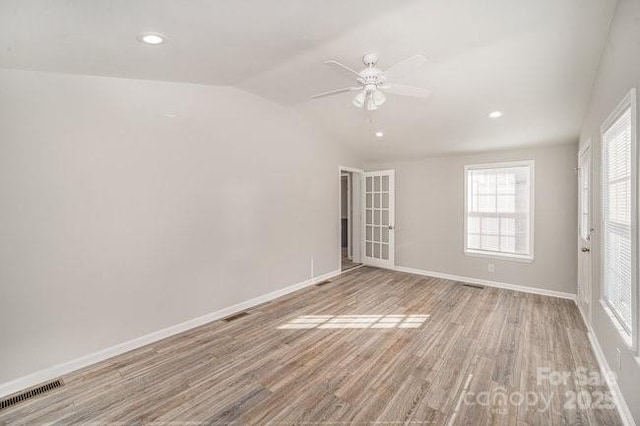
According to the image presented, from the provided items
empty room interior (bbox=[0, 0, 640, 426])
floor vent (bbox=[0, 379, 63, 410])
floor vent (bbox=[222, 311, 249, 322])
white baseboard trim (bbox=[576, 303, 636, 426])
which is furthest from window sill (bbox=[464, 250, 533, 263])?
floor vent (bbox=[0, 379, 63, 410])

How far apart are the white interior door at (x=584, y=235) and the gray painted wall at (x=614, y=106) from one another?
356 millimetres

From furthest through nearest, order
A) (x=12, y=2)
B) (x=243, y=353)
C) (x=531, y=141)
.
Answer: (x=531, y=141) < (x=243, y=353) < (x=12, y=2)

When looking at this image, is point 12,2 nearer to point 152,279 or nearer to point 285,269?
point 152,279

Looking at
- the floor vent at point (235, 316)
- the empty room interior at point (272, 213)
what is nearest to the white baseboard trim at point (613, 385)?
the empty room interior at point (272, 213)

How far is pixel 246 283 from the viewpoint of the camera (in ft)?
12.8

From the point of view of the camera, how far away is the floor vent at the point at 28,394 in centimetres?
209

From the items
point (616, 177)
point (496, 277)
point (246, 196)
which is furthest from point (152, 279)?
point (496, 277)

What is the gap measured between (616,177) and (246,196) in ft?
11.9

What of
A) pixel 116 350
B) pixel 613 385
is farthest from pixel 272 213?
pixel 613 385

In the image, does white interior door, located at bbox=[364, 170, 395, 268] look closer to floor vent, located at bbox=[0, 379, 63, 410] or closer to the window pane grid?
the window pane grid

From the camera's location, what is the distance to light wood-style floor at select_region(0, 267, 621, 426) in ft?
6.41

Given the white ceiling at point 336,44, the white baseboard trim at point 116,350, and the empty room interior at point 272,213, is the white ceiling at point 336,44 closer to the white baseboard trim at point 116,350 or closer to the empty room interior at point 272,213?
the empty room interior at point 272,213

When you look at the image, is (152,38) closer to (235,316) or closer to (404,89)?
(404,89)

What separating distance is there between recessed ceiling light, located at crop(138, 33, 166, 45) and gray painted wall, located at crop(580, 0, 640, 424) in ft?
9.42
